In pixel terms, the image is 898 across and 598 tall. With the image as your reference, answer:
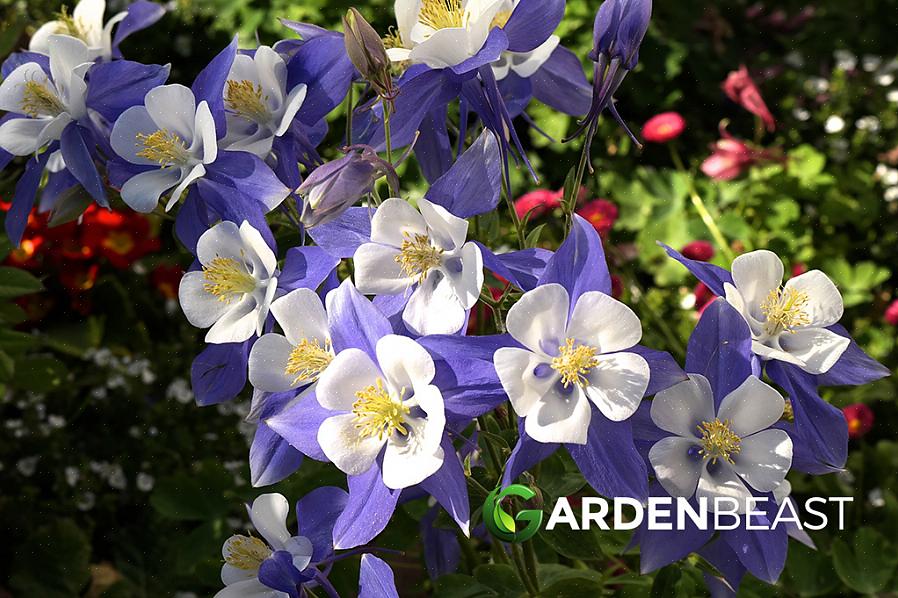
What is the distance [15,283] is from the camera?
3.72 feet

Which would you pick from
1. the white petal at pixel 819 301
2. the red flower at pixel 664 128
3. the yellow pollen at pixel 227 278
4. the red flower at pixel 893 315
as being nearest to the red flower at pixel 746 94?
the red flower at pixel 664 128

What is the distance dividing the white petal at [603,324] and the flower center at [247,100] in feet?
1.04

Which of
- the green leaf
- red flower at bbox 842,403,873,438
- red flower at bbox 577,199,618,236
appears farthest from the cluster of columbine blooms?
red flower at bbox 842,403,873,438

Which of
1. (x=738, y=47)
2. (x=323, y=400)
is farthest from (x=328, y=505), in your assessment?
(x=738, y=47)

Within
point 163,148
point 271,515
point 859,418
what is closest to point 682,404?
point 271,515

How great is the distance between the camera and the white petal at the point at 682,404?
1.96 ft

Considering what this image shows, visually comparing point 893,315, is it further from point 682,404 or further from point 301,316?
point 301,316

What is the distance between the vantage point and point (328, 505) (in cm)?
71

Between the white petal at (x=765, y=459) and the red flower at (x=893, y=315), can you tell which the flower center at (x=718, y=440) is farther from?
the red flower at (x=893, y=315)

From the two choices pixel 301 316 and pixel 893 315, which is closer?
pixel 301 316

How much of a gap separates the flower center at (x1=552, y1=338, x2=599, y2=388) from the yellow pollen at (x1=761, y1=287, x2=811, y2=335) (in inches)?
5.4

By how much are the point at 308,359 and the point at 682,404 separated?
24 cm

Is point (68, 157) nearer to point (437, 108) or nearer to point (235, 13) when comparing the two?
point (437, 108)

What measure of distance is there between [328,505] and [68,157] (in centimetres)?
35
